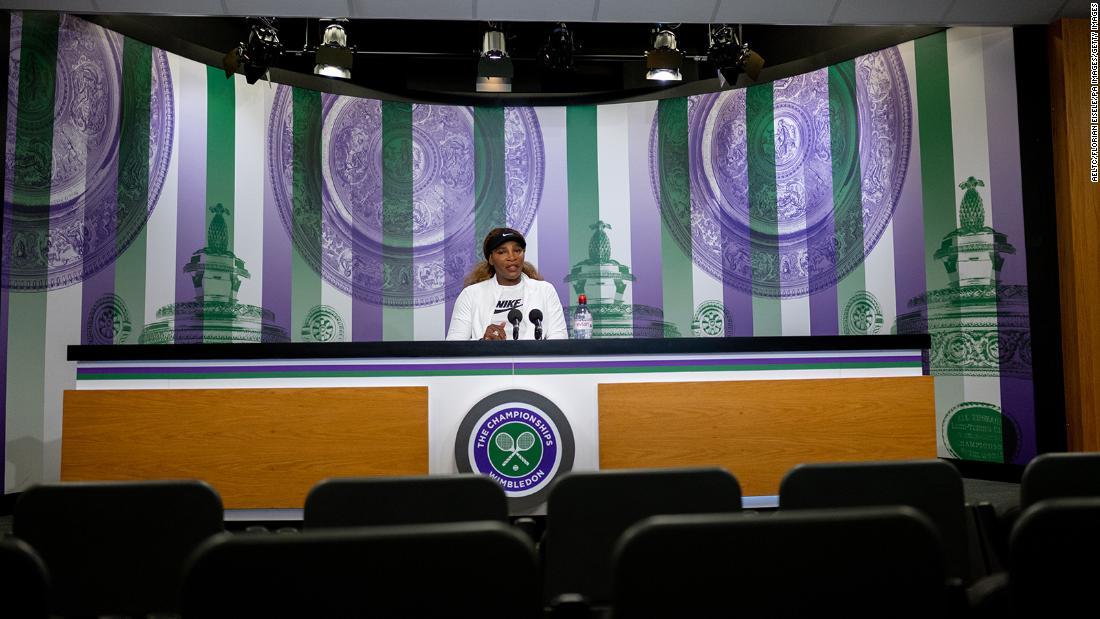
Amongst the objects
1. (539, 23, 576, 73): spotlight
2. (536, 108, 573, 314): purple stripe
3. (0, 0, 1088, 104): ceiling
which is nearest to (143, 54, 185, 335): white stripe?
(0, 0, 1088, 104): ceiling

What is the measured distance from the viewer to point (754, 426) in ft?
11.3

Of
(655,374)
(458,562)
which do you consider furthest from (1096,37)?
(458,562)

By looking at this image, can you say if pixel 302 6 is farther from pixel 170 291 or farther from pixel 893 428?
pixel 893 428

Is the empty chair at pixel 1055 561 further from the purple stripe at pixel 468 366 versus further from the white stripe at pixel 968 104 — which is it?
the white stripe at pixel 968 104

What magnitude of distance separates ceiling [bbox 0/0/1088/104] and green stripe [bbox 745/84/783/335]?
0.96 ft

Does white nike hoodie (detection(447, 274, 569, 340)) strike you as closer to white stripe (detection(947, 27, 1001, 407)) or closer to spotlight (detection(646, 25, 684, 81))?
spotlight (detection(646, 25, 684, 81))

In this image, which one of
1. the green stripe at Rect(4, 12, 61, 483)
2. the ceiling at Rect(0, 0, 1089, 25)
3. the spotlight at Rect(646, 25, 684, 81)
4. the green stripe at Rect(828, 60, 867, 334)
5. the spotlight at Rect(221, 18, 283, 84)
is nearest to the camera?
the ceiling at Rect(0, 0, 1089, 25)

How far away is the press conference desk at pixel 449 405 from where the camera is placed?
3.31 meters

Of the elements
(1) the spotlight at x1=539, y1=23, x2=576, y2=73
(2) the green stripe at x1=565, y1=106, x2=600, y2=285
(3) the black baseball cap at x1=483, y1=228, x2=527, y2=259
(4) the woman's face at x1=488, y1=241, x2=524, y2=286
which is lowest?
(4) the woman's face at x1=488, y1=241, x2=524, y2=286

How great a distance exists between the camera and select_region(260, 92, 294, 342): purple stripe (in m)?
5.98

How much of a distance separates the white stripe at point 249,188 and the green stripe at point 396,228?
3.30 ft

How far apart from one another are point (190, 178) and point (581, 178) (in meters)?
3.16

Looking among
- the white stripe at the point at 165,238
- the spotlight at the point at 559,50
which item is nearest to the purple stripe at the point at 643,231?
the spotlight at the point at 559,50

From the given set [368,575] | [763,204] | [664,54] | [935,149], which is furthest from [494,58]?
[368,575]
